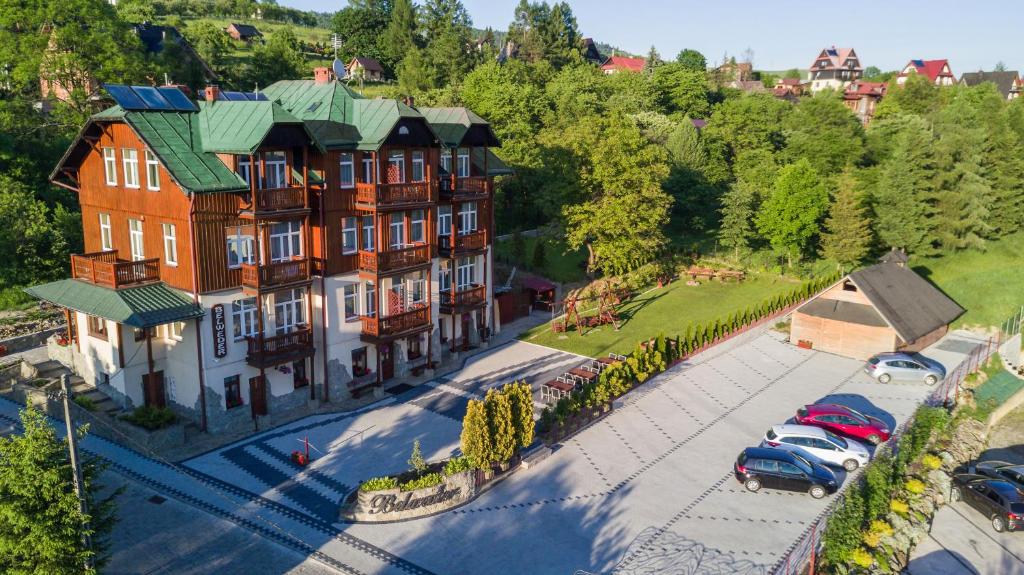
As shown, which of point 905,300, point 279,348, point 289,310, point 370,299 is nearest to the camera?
point 279,348

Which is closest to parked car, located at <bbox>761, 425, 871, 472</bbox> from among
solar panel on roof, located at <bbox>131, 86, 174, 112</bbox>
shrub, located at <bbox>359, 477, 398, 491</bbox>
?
shrub, located at <bbox>359, 477, 398, 491</bbox>

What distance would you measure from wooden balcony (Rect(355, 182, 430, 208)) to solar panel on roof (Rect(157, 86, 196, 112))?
714 cm

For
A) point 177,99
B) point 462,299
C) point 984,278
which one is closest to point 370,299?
point 462,299

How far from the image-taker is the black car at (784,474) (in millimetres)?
24578

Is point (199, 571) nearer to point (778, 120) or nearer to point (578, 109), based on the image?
point (578, 109)

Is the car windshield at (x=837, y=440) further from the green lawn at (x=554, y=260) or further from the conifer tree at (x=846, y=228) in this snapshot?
the conifer tree at (x=846, y=228)

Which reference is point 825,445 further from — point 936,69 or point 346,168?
point 936,69

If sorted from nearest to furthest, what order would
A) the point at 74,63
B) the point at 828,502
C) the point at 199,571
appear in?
the point at 199,571 → the point at 828,502 → the point at 74,63

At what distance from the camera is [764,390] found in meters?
34.2

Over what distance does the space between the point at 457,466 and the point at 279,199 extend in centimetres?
1246

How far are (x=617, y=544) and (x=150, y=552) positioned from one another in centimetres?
1334

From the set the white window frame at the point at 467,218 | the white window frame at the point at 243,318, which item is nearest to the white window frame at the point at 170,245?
the white window frame at the point at 243,318

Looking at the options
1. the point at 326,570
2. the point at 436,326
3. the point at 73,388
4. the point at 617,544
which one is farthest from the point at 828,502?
the point at 73,388

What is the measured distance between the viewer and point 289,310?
29.9 metres
